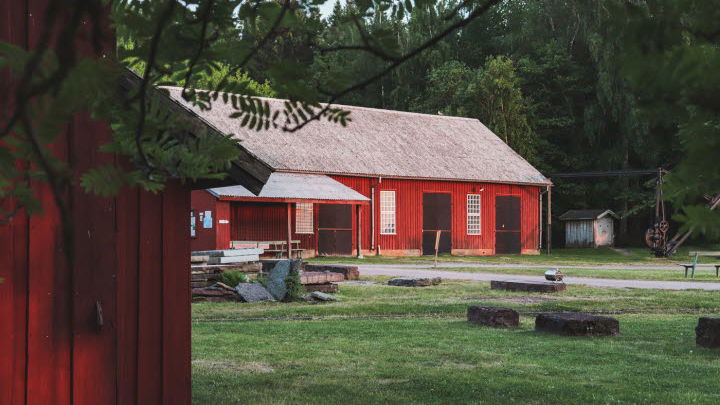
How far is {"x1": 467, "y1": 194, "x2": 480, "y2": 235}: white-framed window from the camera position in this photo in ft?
130

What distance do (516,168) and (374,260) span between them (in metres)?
11.0

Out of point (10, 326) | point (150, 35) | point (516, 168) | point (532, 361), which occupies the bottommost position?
point (532, 361)

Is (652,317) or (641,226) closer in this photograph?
→ (652,317)

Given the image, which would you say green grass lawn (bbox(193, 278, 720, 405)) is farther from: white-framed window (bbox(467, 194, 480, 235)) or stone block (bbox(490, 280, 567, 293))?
white-framed window (bbox(467, 194, 480, 235))

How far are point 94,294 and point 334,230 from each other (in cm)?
3025

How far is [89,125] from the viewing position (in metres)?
5.43

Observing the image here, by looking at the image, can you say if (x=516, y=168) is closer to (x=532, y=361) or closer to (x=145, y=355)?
(x=532, y=361)

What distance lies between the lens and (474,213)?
40.0 m

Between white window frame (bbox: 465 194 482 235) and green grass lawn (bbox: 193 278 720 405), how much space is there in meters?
24.4

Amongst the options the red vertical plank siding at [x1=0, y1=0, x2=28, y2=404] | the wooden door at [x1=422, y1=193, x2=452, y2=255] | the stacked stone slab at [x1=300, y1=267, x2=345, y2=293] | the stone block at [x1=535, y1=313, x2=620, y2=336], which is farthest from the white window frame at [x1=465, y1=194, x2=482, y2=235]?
the red vertical plank siding at [x1=0, y1=0, x2=28, y2=404]

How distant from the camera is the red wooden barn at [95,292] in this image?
17.4 feet

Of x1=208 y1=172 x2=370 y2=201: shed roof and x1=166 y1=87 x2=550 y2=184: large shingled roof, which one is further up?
x1=166 y1=87 x2=550 y2=184: large shingled roof

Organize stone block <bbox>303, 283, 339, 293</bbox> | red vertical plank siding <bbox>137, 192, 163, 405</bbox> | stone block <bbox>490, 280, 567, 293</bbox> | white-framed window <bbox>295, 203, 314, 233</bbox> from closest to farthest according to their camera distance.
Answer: red vertical plank siding <bbox>137, 192, 163, 405</bbox>, stone block <bbox>303, 283, 339, 293</bbox>, stone block <bbox>490, 280, 567, 293</bbox>, white-framed window <bbox>295, 203, 314, 233</bbox>

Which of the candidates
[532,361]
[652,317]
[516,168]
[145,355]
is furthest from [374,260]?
[145,355]
